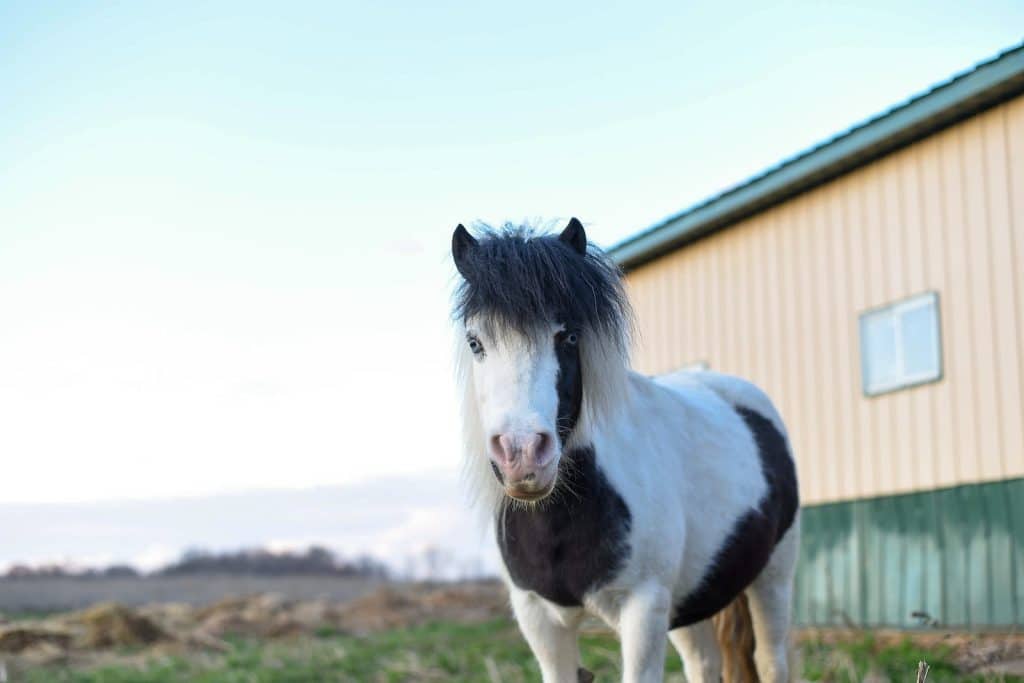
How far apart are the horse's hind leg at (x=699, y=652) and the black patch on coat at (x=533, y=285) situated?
195 centimetres

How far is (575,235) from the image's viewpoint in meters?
3.70

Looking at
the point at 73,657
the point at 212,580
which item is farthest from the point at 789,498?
the point at 212,580

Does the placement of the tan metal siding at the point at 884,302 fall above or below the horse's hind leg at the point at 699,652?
above

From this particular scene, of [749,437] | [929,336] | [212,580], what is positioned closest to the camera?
[749,437]

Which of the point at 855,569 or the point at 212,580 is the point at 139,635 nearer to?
the point at 855,569

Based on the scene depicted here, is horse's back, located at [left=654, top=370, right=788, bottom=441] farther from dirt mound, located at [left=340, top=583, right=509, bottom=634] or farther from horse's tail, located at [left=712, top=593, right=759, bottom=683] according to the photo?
dirt mound, located at [left=340, top=583, right=509, bottom=634]

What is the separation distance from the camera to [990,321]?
8.45m

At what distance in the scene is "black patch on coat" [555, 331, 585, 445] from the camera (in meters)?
3.42

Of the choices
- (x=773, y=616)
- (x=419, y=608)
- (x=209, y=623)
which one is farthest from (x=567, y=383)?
(x=419, y=608)

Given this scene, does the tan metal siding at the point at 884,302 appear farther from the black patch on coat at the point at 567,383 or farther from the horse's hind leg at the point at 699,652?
the black patch on coat at the point at 567,383

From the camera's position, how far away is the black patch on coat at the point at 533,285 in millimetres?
3342

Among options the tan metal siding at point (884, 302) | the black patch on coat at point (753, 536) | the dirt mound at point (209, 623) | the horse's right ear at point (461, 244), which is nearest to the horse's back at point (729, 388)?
the black patch on coat at point (753, 536)

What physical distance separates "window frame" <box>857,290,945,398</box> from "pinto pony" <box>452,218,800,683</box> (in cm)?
504

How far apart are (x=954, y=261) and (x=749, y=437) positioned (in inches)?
184
